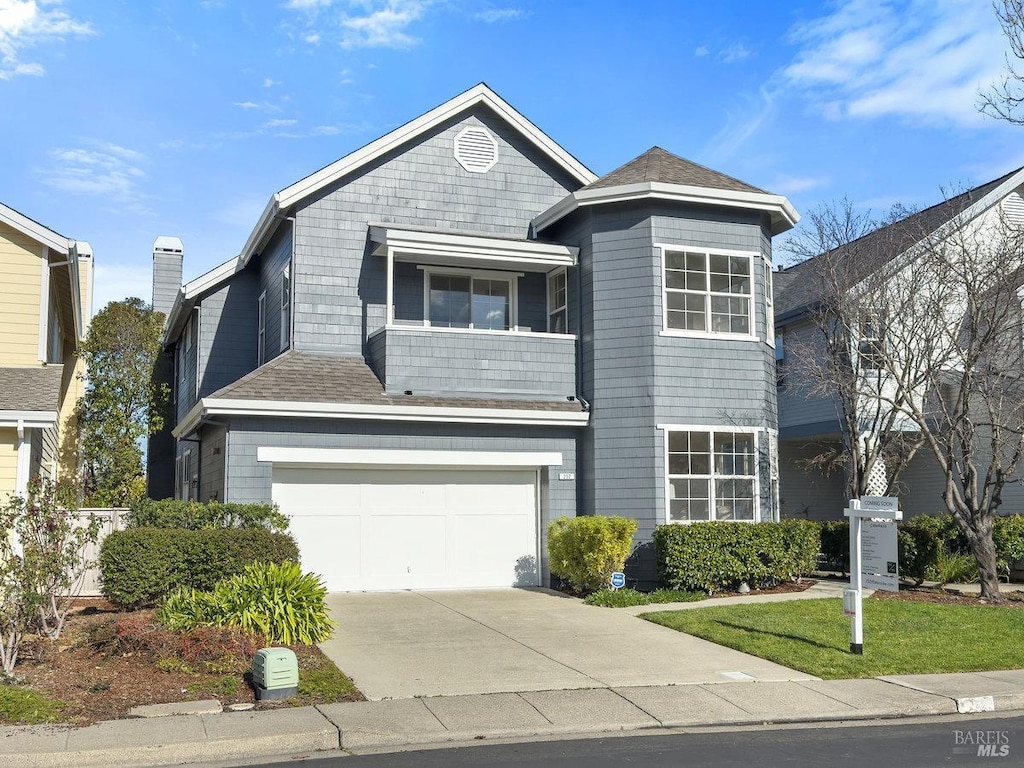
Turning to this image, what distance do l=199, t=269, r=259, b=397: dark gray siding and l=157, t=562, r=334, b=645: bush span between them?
10.4 m

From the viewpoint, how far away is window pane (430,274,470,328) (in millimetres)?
19406

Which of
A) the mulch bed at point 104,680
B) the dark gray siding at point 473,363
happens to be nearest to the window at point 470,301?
the dark gray siding at point 473,363

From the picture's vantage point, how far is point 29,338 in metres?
17.2

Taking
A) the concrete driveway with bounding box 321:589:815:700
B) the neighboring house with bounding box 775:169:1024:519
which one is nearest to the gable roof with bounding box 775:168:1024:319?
the neighboring house with bounding box 775:169:1024:519

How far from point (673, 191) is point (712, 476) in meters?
4.93

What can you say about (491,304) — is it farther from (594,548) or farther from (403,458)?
(594,548)

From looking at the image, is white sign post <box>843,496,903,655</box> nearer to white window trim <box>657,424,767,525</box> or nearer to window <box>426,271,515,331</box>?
white window trim <box>657,424,767,525</box>

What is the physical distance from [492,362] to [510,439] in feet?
4.62

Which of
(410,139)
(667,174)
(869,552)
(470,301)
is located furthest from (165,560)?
(667,174)

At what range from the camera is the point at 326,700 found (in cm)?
929

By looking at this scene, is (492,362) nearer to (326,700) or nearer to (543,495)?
(543,495)

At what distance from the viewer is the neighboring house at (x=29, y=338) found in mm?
14805

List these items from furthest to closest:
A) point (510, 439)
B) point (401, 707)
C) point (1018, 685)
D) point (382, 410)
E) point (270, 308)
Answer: point (270, 308)
point (510, 439)
point (382, 410)
point (1018, 685)
point (401, 707)

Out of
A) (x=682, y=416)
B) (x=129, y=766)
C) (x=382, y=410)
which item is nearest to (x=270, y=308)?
(x=382, y=410)
